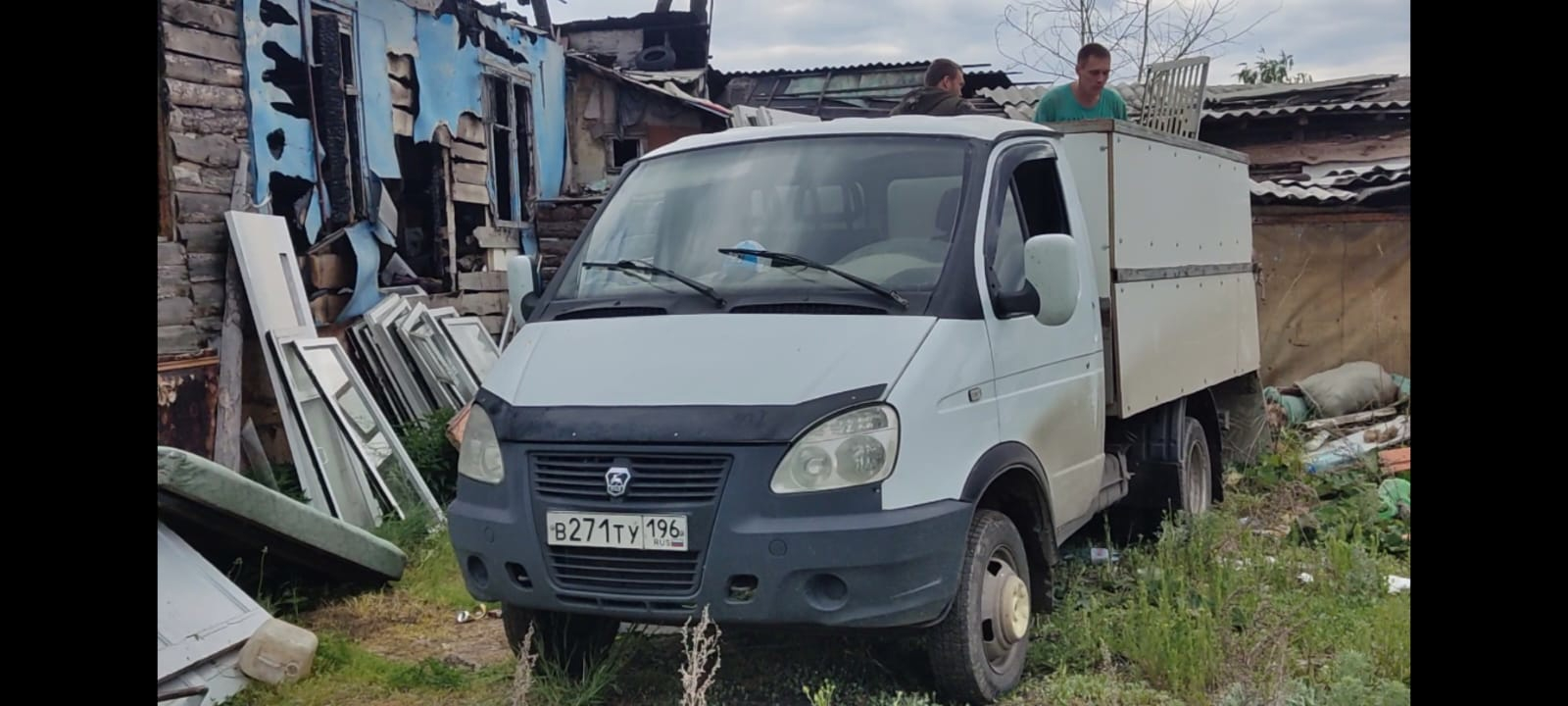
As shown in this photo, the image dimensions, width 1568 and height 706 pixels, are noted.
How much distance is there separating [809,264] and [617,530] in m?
1.13

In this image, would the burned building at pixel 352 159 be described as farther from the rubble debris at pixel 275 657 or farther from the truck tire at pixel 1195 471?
the truck tire at pixel 1195 471

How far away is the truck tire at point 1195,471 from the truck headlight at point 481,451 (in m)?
3.64

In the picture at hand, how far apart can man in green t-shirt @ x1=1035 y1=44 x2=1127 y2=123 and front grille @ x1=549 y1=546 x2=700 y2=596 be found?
13.1ft

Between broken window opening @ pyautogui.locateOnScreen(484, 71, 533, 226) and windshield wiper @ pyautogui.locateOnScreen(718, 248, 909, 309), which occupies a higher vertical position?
broken window opening @ pyautogui.locateOnScreen(484, 71, 533, 226)

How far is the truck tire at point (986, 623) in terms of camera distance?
149 inches

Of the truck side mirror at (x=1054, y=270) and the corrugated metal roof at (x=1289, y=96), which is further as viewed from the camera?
the corrugated metal roof at (x=1289, y=96)

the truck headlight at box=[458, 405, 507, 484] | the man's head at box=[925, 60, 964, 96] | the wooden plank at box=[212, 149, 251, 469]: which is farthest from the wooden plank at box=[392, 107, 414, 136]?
the truck headlight at box=[458, 405, 507, 484]

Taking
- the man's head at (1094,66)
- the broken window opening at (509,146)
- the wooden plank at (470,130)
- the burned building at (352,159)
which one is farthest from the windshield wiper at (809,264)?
the broken window opening at (509,146)

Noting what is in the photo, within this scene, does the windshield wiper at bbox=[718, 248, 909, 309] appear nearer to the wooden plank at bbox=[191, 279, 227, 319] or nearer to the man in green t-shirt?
the man in green t-shirt

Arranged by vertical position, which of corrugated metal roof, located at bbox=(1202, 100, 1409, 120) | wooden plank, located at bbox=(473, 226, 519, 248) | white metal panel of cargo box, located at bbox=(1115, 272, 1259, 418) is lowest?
white metal panel of cargo box, located at bbox=(1115, 272, 1259, 418)

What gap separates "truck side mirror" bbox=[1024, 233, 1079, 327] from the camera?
158 inches

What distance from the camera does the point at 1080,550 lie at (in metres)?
5.98

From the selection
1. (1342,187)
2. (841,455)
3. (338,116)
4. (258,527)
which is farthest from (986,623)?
(1342,187)

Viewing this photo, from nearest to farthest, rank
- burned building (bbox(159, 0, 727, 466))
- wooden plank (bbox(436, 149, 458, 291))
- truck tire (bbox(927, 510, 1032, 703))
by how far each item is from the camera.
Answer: truck tire (bbox(927, 510, 1032, 703)), burned building (bbox(159, 0, 727, 466)), wooden plank (bbox(436, 149, 458, 291))
